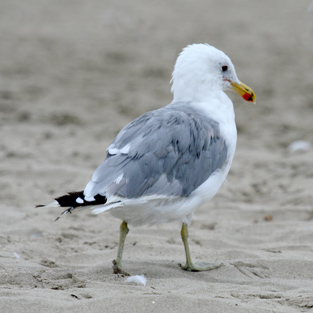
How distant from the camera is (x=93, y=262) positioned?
14.2 feet

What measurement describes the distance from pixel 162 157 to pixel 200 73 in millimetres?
958

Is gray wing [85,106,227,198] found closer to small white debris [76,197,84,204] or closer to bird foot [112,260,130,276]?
small white debris [76,197,84,204]

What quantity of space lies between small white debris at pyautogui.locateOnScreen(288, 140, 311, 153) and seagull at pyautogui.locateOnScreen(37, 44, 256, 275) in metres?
3.18

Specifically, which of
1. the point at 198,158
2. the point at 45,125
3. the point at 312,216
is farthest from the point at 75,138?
the point at 198,158

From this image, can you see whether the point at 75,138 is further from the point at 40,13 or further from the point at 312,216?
the point at 40,13

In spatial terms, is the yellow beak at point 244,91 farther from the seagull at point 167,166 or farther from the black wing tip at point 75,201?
the black wing tip at point 75,201

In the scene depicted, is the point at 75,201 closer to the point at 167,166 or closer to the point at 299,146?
the point at 167,166

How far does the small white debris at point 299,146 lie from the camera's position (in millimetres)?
7604

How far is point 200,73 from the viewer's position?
464 cm

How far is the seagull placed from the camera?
3.73m

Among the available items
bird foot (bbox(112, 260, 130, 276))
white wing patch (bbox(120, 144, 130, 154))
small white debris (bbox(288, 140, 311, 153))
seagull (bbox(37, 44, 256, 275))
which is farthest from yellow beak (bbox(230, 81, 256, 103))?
small white debris (bbox(288, 140, 311, 153))

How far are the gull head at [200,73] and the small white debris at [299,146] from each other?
3.07 metres

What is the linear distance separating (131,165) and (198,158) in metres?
0.52

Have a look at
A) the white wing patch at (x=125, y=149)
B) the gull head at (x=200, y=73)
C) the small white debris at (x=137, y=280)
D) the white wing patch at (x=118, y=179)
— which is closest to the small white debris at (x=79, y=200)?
the white wing patch at (x=118, y=179)
